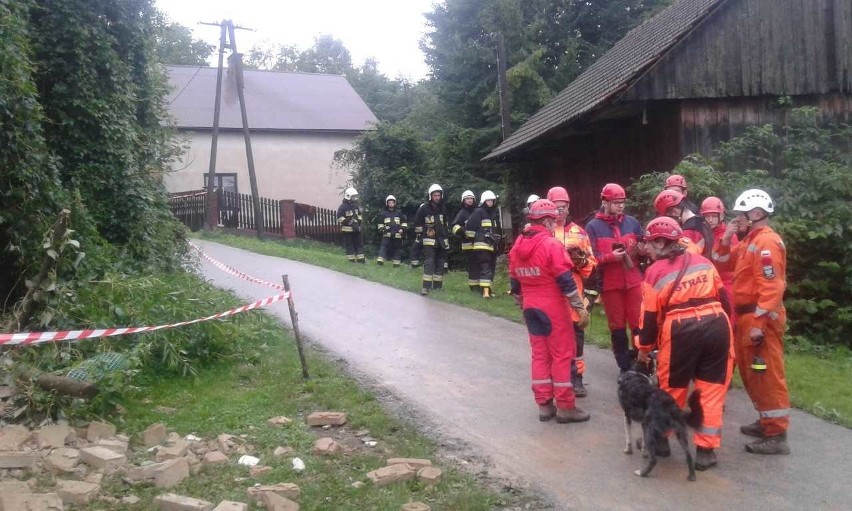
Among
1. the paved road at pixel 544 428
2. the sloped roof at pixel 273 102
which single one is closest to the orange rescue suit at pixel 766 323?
the paved road at pixel 544 428

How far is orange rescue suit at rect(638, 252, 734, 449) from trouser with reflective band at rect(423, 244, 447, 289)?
8707 mm

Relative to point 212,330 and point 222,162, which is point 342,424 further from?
point 222,162

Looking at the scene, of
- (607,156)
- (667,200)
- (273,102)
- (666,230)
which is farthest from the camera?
(273,102)

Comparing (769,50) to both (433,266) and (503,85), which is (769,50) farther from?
(503,85)

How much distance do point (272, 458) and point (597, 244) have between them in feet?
11.7

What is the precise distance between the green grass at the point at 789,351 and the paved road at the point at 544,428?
33 centimetres

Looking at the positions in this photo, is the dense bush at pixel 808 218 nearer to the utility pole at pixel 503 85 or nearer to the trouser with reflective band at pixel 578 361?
the trouser with reflective band at pixel 578 361

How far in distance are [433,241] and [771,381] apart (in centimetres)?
873

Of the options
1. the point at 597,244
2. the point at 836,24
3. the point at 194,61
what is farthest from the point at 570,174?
the point at 194,61

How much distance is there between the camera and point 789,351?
10.0 metres

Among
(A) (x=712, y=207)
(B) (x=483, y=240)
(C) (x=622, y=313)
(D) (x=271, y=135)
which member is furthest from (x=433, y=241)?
(D) (x=271, y=135)

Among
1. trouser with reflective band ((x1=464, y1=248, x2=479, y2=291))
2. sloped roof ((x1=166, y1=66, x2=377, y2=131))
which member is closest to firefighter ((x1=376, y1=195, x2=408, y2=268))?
trouser with reflective band ((x1=464, y1=248, x2=479, y2=291))

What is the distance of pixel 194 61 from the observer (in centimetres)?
6031

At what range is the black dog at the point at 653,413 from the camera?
5.47m
